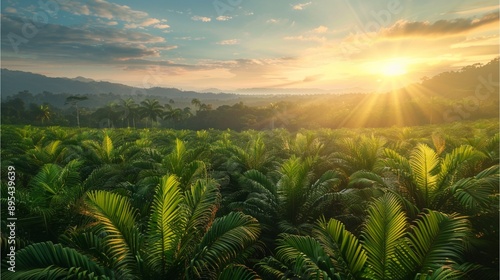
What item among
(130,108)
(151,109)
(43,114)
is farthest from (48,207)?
(43,114)

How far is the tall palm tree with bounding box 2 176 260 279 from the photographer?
396cm

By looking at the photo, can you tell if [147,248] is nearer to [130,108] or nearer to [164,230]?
[164,230]

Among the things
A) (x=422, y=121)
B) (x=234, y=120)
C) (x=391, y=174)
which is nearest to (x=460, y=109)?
(x=422, y=121)

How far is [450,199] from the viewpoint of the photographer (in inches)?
249

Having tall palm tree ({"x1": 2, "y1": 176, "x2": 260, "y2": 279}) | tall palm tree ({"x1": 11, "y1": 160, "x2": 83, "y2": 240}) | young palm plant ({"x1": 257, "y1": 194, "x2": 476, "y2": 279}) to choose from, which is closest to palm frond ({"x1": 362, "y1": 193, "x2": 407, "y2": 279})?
young palm plant ({"x1": 257, "y1": 194, "x2": 476, "y2": 279})

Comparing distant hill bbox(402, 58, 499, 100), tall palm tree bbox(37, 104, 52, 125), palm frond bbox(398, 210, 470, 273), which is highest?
distant hill bbox(402, 58, 499, 100)

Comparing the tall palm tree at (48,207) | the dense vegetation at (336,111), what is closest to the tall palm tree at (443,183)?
the tall palm tree at (48,207)

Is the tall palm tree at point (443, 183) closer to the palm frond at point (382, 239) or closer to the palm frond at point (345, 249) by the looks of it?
the palm frond at point (382, 239)

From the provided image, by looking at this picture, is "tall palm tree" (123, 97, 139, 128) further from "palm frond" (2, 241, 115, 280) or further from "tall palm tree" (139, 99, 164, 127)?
"palm frond" (2, 241, 115, 280)

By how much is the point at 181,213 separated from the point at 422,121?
208 feet

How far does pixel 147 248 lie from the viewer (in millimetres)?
4320

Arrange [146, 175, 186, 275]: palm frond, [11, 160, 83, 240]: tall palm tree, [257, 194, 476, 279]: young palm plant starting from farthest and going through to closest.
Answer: [11, 160, 83, 240]: tall palm tree, [146, 175, 186, 275]: palm frond, [257, 194, 476, 279]: young palm plant

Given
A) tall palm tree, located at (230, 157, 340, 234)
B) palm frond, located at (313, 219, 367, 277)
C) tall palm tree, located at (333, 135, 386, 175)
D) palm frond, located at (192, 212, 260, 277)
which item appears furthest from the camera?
tall palm tree, located at (333, 135, 386, 175)

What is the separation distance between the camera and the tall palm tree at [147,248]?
3956 millimetres
